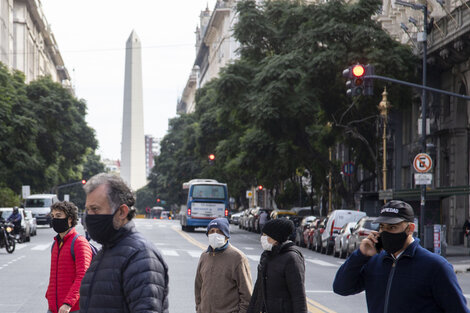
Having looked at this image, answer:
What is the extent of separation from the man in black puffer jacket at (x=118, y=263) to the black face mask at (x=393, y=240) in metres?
1.18

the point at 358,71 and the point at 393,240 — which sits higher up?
the point at 358,71

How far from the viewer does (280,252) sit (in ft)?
23.4

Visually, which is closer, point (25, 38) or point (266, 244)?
point (266, 244)

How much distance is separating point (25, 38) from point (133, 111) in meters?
68.9

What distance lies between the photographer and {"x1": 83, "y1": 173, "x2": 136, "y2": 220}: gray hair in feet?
14.5

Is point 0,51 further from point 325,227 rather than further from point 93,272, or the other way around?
point 93,272

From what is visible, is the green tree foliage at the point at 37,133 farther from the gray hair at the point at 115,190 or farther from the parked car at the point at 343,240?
the gray hair at the point at 115,190

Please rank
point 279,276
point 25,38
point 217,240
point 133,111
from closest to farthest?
point 279,276 → point 217,240 → point 25,38 → point 133,111

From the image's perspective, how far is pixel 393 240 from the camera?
15.3 feet

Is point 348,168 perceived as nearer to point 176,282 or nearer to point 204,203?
point 204,203

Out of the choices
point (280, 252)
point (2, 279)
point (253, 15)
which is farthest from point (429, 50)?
point (280, 252)

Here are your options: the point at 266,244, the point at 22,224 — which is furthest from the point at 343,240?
the point at 266,244

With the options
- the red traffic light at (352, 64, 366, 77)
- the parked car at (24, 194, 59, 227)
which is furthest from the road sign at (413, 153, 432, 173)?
the parked car at (24, 194, 59, 227)

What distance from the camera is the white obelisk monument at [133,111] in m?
151
